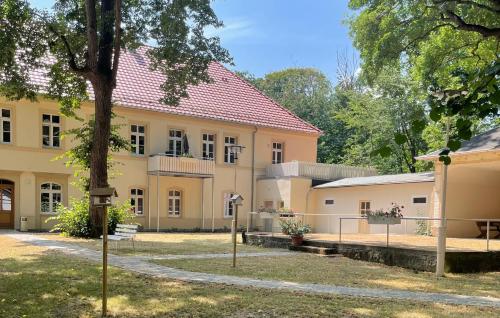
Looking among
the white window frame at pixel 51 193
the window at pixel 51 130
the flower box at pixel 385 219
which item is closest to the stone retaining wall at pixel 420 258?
the flower box at pixel 385 219

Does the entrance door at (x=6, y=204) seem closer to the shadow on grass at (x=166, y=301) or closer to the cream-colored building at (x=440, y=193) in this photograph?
the cream-colored building at (x=440, y=193)

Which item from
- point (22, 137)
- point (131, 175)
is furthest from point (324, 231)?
point (22, 137)

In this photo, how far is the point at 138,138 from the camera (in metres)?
26.6

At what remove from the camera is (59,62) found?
1814 cm

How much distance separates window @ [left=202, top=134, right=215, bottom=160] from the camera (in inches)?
1134

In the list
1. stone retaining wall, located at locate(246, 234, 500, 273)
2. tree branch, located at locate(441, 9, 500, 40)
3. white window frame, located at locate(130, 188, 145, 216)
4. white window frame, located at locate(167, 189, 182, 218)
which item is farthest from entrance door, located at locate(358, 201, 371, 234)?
tree branch, located at locate(441, 9, 500, 40)

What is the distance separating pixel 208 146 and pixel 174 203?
394 cm

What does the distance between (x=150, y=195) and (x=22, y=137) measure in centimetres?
706

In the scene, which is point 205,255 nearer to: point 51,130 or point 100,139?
point 100,139

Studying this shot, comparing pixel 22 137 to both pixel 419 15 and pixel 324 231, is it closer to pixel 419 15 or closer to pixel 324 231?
pixel 324 231

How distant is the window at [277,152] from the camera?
31.4 meters

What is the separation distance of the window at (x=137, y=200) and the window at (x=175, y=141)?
291cm

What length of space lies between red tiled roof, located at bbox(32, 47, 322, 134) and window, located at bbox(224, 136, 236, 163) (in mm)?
1246

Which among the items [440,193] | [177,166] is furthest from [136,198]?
[440,193]
